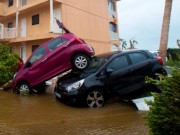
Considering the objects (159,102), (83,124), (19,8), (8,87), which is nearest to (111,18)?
(19,8)

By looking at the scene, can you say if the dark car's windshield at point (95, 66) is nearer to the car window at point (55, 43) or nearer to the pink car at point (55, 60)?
the pink car at point (55, 60)

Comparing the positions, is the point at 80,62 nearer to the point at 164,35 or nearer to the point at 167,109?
the point at 164,35

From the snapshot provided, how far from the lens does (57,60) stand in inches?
453

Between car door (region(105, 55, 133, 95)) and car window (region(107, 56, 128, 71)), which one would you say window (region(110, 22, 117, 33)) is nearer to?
car window (region(107, 56, 128, 71))

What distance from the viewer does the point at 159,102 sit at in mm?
3975

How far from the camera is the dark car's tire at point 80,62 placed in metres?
11.4

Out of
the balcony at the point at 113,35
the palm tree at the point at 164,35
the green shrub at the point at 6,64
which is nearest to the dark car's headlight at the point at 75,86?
the green shrub at the point at 6,64

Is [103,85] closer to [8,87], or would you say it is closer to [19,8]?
[8,87]

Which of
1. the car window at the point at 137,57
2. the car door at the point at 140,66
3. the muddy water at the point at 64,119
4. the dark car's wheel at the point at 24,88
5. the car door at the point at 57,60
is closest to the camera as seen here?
the muddy water at the point at 64,119

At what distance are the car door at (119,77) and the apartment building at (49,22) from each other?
1172 centimetres

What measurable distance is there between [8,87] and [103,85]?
6.35 metres

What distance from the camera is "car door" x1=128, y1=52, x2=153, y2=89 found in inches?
393

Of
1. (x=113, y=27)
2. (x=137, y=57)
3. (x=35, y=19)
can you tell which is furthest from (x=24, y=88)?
(x=113, y=27)

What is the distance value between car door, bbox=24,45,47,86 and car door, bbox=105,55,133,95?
3.27 m
